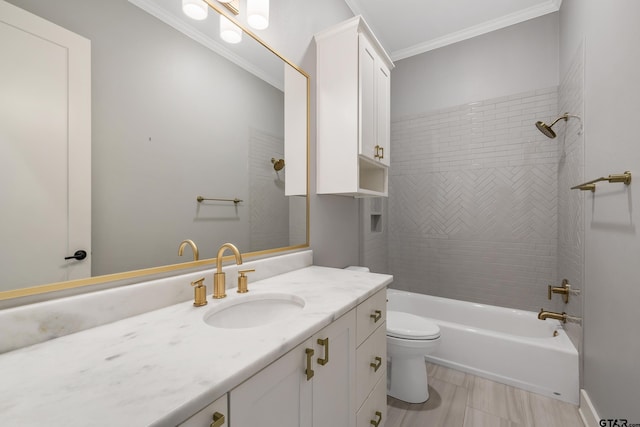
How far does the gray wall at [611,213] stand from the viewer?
3.55 ft

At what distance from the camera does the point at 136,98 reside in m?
0.92

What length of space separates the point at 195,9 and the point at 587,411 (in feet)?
9.23

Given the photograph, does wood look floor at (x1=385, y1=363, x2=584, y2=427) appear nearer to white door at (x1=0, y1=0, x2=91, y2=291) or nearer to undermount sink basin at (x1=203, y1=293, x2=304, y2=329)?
undermount sink basin at (x1=203, y1=293, x2=304, y2=329)

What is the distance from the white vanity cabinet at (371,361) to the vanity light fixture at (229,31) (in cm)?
132

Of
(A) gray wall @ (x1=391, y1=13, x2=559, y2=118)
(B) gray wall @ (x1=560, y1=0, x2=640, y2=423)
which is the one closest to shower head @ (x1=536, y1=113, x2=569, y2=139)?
(B) gray wall @ (x1=560, y1=0, x2=640, y2=423)

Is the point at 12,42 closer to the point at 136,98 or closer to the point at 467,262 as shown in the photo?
the point at 136,98

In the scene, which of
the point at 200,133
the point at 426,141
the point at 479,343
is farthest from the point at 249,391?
the point at 426,141

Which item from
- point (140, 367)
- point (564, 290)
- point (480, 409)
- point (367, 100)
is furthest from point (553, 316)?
point (140, 367)

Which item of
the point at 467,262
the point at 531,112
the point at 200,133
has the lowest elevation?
the point at 467,262

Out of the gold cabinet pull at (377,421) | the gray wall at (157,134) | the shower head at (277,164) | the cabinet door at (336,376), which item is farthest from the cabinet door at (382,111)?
the gold cabinet pull at (377,421)

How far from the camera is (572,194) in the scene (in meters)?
1.86

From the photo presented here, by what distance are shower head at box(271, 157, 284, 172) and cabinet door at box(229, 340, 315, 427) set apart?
98 centimetres

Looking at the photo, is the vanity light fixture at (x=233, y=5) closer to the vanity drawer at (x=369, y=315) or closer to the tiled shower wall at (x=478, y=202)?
the vanity drawer at (x=369, y=315)

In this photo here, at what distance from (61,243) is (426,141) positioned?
9.46 ft
